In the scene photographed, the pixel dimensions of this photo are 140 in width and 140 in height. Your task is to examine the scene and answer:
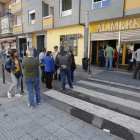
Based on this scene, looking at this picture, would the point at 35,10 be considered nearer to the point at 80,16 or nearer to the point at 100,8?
the point at 80,16

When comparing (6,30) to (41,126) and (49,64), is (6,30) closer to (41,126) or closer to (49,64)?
(49,64)

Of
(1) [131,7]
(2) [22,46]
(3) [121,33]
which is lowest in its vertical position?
(2) [22,46]

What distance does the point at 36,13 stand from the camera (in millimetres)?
15961

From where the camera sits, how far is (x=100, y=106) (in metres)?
4.15

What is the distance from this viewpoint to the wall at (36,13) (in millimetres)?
15492

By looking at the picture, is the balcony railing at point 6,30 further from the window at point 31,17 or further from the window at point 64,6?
the window at point 64,6

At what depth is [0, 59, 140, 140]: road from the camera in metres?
3.10

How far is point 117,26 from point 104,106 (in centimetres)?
779

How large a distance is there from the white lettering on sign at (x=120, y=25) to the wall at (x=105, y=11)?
0.88m

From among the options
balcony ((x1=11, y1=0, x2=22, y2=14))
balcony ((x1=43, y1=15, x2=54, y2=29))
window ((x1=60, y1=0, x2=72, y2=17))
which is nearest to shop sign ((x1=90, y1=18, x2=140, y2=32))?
window ((x1=60, y1=0, x2=72, y2=17))

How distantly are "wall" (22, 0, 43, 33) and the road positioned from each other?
12.4m

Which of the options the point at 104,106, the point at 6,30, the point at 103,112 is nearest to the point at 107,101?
the point at 104,106

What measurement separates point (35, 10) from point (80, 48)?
8287 millimetres

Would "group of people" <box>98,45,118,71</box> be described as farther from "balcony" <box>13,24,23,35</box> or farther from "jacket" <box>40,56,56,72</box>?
"balcony" <box>13,24,23,35</box>
